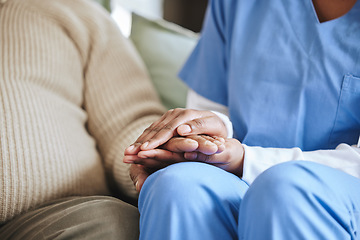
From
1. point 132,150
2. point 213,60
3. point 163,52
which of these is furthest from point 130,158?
point 163,52

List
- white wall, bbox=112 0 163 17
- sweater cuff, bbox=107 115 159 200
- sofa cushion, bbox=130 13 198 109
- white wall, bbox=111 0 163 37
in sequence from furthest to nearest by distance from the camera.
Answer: white wall, bbox=112 0 163 17 < white wall, bbox=111 0 163 37 < sofa cushion, bbox=130 13 198 109 < sweater cuff, bbox=107 115 159 200

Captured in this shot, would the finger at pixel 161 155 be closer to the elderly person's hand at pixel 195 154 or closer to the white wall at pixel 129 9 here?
the elderly person's hand at pixel 195 154

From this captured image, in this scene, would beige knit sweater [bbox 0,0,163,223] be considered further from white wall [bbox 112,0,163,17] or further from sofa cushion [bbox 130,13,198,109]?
white wall [bbox 112,0,163,17]

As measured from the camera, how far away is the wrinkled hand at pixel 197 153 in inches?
19.6

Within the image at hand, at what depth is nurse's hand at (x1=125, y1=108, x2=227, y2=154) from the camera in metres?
0.52

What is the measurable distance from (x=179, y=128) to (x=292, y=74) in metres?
0.24

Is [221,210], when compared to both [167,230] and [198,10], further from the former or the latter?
[198,10]

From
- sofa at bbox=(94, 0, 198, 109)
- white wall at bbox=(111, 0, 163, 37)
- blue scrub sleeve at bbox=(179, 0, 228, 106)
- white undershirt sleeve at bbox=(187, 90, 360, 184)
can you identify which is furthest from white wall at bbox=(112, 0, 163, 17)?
white undershirt sleeve at bbox=(187, 90, 360, 184)

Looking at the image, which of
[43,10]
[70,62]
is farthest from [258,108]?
[43,10]

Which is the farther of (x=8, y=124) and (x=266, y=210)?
(x=8, y=124)

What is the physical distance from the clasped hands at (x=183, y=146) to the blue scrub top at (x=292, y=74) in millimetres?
116

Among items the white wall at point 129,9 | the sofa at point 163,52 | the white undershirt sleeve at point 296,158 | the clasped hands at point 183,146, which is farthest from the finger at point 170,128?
the white wall at point 129,9

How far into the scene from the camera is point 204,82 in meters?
0.77

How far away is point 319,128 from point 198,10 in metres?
1.05
